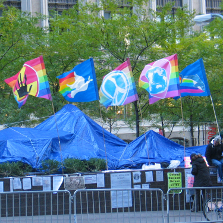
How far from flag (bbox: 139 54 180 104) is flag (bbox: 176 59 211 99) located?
0.71 meters

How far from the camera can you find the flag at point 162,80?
42.0 feet

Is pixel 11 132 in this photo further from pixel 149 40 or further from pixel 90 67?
pixel 149 40

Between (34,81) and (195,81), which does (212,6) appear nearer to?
(195,81)

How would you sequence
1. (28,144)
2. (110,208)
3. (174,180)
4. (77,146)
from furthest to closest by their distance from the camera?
(77,146)
(28,144)
(174,180)
(110,208)

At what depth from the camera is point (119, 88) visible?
12898mm

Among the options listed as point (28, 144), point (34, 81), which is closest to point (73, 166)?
point (28, 144)

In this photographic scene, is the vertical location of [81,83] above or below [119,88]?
above

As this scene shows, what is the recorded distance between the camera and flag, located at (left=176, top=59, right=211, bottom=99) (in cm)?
1307

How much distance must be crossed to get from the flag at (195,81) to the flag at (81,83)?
307cm

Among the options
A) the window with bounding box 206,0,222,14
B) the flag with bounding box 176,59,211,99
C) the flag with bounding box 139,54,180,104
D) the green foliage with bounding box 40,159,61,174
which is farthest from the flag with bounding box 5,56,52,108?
the window with bounding box 206,0,222,14

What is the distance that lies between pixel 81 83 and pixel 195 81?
12.5 ft

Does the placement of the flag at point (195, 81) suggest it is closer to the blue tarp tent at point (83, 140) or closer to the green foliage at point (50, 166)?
the blue tarp tent at point (83, 140)

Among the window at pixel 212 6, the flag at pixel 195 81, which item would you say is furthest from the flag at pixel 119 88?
the window at pixel 212 6

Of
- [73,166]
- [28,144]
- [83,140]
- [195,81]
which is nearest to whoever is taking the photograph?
[73,166]
